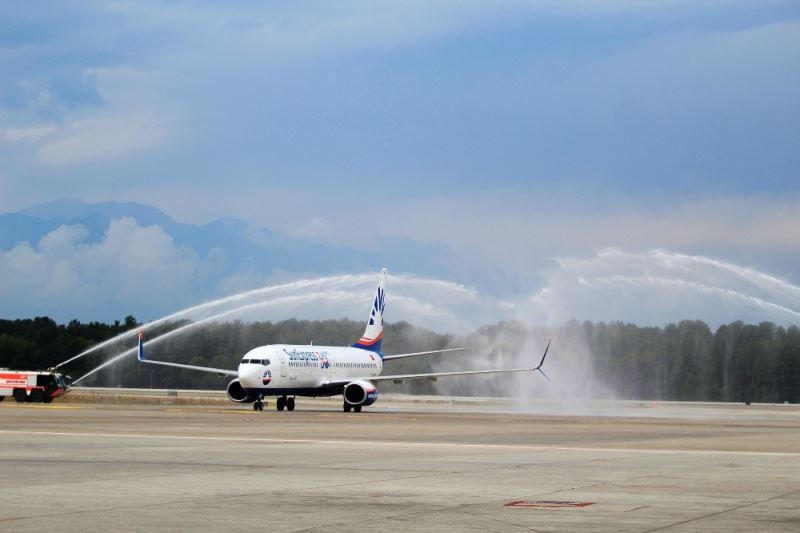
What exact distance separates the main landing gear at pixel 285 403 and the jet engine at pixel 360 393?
405 centimetres

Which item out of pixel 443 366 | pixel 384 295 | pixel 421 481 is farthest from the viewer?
pixel 443 366

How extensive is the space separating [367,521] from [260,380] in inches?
2467

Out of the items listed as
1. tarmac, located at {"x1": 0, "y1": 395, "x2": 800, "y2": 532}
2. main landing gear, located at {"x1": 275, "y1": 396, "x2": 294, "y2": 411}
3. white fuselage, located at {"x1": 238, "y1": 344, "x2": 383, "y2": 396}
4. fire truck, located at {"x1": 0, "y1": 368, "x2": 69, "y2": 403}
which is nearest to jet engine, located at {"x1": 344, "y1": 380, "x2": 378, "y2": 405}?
white fuselage, located at {"x1": 238, "y1": 344, "x2": 383, "y2": 396}

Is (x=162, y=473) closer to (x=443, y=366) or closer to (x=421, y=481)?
(x=421, y=481)

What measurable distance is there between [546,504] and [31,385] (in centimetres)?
7564

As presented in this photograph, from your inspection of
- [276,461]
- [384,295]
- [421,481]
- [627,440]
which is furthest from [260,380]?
[421,481]

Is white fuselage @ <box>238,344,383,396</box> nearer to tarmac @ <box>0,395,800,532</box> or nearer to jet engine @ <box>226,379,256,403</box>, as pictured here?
jet engine @ <box>226,379,256,403</box>

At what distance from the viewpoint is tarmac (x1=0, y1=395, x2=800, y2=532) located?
1938 cm

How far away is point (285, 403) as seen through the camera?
8512cm

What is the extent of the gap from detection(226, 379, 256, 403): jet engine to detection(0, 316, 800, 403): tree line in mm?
22906

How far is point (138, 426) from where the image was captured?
5084 cm

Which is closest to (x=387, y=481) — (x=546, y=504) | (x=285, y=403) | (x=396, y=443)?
(x=546, y=504)

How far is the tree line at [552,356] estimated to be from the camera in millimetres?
108188

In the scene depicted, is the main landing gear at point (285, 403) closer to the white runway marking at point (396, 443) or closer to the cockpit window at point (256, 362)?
the cockpit window at point (256, 362)
